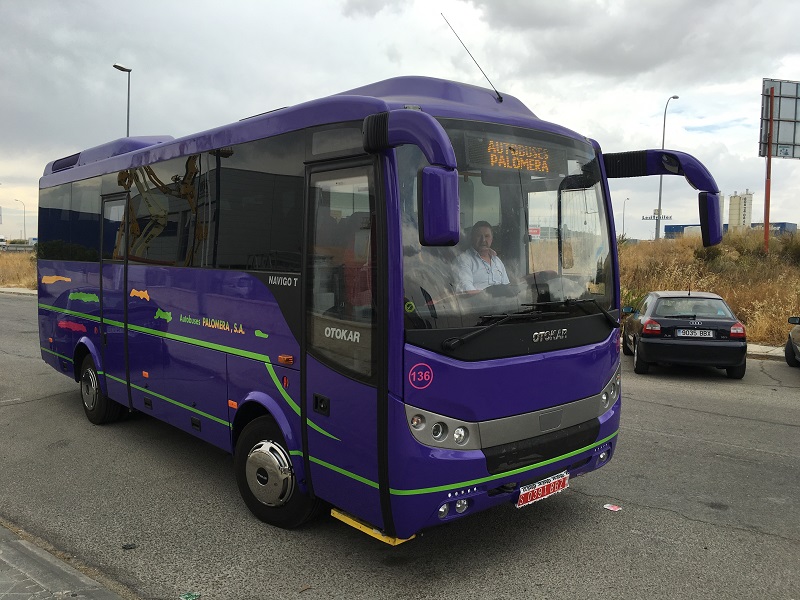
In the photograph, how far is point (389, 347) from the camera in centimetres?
378

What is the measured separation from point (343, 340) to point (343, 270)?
42cm

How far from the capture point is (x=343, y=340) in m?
4.09

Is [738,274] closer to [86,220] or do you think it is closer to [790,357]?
[790,357]

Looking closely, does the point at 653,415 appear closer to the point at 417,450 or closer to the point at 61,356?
the point at 417,450

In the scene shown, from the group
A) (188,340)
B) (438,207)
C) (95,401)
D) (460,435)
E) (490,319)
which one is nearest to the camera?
(438,207)

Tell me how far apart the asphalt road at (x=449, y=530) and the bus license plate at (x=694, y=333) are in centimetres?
326

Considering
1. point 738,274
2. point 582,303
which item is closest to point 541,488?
point 582,303

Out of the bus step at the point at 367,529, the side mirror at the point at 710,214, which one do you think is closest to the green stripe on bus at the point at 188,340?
the bus step at the point at 367,529

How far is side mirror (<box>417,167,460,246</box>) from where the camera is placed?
10.7 feet

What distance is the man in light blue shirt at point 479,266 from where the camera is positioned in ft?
13.1

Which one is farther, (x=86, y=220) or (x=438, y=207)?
(x=86, y=220)

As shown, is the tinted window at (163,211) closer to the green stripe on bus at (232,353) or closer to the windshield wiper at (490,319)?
the green stripe on bus at (232,353)

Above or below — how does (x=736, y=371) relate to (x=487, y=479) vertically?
below

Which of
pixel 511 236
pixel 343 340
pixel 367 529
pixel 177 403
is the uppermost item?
pixel 511 236
